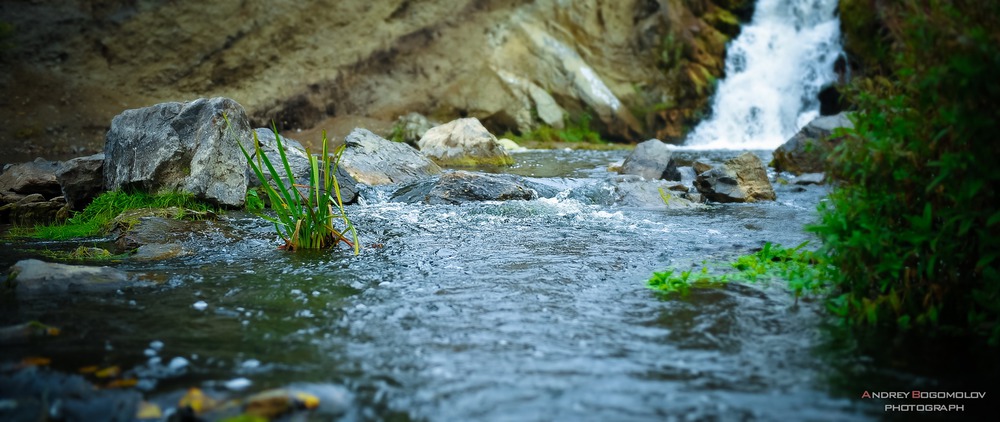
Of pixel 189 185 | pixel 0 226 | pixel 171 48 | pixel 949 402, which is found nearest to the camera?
pixel 949 402

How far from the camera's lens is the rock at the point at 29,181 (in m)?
9.03

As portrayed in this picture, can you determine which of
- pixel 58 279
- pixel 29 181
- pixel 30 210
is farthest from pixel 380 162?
pixel 58 279

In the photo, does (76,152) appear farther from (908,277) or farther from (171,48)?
(908,277)

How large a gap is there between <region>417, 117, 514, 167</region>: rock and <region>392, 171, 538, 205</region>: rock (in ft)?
18.4

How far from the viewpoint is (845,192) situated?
4152 millimetres

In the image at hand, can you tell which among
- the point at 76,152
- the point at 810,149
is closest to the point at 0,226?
the point at 810,149

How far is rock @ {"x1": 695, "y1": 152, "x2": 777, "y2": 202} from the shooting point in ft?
34.5

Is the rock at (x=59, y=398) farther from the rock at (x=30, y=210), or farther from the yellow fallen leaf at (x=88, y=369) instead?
the rock at (x=30, y=210)

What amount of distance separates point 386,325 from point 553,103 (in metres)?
21.5

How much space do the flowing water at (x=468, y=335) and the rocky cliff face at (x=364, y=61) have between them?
1578 centimetres

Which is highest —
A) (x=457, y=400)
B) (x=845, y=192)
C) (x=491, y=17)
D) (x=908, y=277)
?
(x=491, y=17)

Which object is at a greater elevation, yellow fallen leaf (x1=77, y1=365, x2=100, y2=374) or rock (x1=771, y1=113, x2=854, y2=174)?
rock (x1=771, y1=113, x2=854, y2=174)

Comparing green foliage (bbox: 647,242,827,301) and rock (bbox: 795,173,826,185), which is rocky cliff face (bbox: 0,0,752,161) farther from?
green foliage (bbox: 647,242,827,301)

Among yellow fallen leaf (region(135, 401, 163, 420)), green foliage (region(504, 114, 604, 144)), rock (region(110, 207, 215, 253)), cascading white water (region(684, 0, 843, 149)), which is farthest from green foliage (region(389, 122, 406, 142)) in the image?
yellow fallen leaf (region(135, 401, 163, 420))
